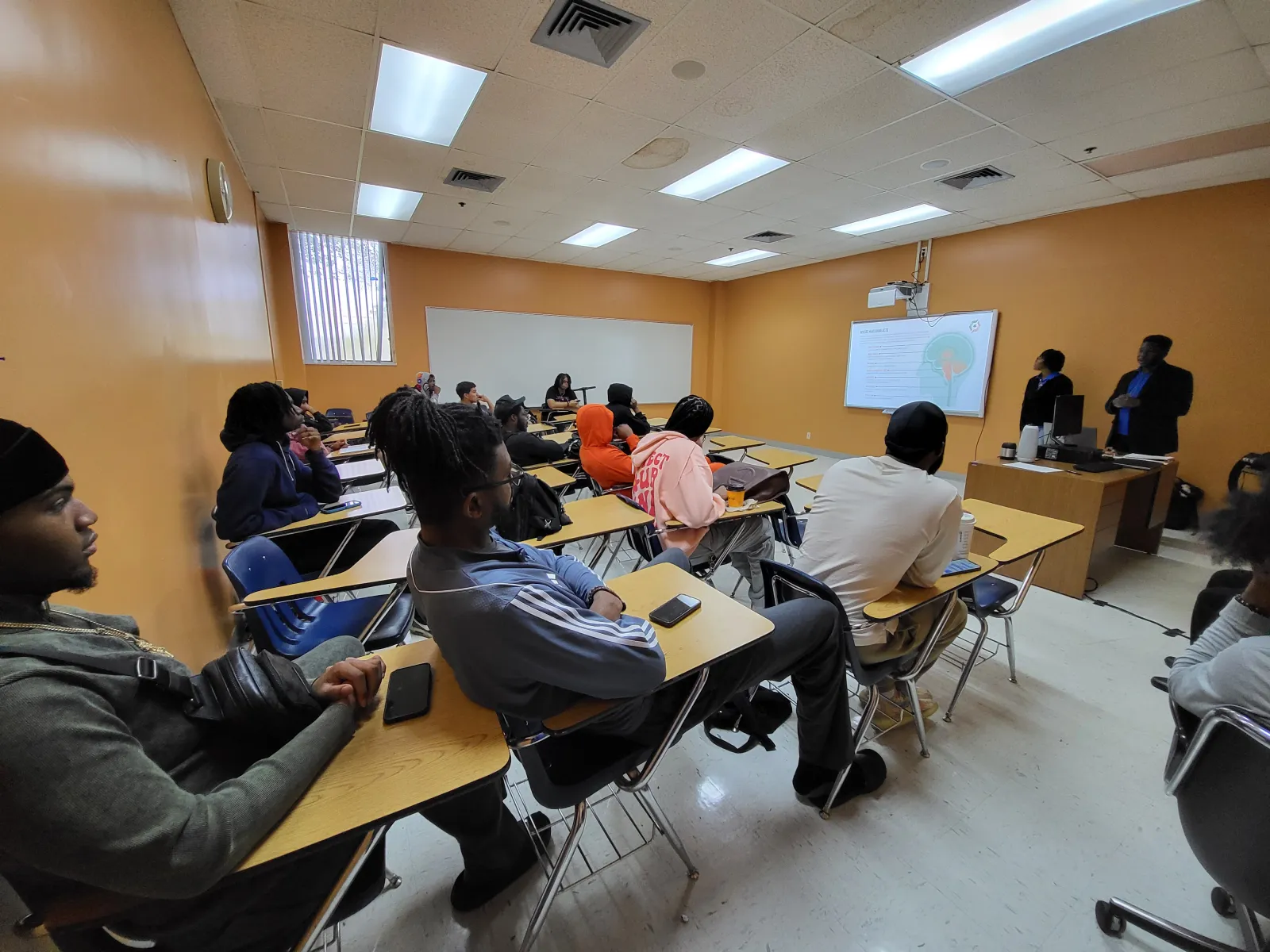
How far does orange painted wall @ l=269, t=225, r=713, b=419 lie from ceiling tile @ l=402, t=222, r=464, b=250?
0.73ft

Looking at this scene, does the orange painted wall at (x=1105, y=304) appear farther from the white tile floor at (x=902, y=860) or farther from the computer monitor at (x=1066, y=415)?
the white tile floor at (x=902, y=860)

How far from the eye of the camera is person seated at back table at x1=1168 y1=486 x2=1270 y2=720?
895 mm

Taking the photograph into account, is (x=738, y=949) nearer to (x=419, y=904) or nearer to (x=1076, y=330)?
(x=419, y=904)

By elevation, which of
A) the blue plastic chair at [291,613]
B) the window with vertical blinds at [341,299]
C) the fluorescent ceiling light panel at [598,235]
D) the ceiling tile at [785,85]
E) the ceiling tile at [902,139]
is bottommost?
the blue plastic chair at [291,613]

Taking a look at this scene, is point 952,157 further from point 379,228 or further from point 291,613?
point 379,228

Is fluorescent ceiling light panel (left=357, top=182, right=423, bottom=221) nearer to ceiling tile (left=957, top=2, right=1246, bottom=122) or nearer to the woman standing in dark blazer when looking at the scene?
ceiling tile (left=957, top=2, right=1246, bottom=122)

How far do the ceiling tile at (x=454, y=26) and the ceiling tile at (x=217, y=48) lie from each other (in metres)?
0.67

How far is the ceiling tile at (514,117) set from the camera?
2674 mm

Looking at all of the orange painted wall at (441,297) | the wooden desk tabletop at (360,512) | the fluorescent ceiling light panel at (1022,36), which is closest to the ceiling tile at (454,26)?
the fluorescent ceiling light panel at (1022,36)

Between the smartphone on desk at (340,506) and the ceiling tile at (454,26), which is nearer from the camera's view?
the ceiling tile at (454,26)

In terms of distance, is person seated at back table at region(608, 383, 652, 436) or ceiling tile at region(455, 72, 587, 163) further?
person seated at back table at region(608, 383, 652, 436)

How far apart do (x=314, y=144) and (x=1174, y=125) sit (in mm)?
5543

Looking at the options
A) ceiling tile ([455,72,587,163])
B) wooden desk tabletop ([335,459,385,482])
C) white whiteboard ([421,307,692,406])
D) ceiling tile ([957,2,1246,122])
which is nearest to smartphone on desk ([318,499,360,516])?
wooden desk tabletop ([335,459,385,482])

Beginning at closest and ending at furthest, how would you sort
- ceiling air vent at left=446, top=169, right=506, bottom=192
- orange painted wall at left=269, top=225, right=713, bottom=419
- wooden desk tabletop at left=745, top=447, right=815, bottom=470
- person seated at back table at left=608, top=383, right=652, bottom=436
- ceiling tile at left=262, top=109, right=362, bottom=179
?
ceiling tile at left=262, top=109, right=362, bottom=179 → wooden desk tabletop at left=745, top=447, right=815, bottom=470 → ceiling air vent at left=446, top=169, right=506, bottom=192 → person seated at back table at left=608, top=383, right=652, bottom=436 → orange painted wall at left=269, top=225, right=713, bottom=419
